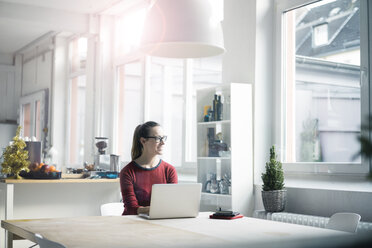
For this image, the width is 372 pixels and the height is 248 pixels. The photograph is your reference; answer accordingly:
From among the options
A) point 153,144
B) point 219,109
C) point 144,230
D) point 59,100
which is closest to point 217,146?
point 219,109

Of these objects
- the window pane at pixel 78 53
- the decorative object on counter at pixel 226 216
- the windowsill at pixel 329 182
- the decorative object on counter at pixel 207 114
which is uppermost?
the window pane at pixel 78 53

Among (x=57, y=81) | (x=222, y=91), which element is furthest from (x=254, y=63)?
(x=57, y=81)

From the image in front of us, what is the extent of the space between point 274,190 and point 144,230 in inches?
71.3

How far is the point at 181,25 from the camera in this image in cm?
231

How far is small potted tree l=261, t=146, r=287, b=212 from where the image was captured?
3703 mm

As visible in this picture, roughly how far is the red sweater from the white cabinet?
0.94 m

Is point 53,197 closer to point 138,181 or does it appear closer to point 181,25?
point 138,181

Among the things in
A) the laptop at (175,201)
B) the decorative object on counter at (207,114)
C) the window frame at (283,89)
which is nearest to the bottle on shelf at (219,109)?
the decorative object on counter at (207,114)

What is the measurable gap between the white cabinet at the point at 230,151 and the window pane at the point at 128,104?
2312mm

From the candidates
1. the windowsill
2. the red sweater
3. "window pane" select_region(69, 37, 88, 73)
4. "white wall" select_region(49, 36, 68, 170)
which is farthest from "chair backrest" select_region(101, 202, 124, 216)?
"white wall" select_region(49, 36, 68, 170)

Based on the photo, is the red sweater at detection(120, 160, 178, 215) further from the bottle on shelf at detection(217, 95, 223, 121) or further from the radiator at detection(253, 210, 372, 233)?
the bottle on shelf at detection(217, 95, 223, 121)

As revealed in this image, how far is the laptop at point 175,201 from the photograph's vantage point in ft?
8.16

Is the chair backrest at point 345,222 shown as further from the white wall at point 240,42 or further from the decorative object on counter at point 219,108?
the decorative object on counter at point 219,108

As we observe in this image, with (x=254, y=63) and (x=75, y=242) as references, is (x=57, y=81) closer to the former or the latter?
(x=254, y=63)
